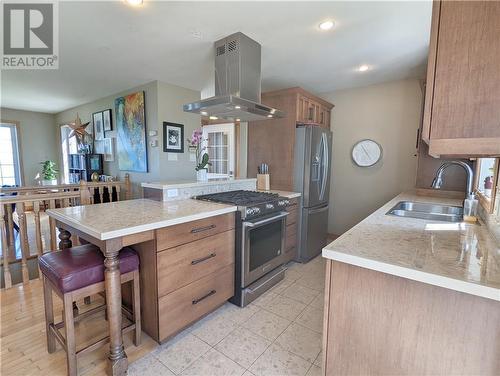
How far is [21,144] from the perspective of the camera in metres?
6.23

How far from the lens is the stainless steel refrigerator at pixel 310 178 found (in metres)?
3.10

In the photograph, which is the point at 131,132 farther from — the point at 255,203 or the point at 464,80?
the point at 464,80

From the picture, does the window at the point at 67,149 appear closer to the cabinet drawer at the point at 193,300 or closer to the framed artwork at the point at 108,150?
the framed artwork at the point at 108,150

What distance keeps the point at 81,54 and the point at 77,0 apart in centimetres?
113

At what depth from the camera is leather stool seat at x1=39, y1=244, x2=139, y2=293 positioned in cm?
138

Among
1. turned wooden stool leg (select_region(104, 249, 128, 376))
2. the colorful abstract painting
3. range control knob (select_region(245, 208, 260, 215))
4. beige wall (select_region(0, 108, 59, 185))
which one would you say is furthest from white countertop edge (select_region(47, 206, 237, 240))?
beige wall (select_region(0, 108, 59, 185))

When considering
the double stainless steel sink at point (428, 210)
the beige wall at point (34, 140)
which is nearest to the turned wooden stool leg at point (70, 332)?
the double stainless steel sink at point (428, 210)

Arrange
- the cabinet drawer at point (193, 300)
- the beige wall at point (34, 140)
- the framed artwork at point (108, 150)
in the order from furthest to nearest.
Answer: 1. the beige wall at point (34, 140)
2. the framed artwork at point (108, 150)
3. the cabinet drawer at point (193, 300)

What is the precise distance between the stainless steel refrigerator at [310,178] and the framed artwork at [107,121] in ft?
11.8

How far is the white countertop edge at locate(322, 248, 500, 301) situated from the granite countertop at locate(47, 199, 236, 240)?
1.05 m

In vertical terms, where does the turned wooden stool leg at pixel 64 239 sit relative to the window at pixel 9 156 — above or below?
below

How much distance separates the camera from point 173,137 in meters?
3.91

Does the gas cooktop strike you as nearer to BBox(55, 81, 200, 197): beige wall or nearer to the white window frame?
BBox(55, 81, 200, 197): beige wall

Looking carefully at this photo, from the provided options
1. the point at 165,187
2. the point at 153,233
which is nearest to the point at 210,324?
the point at 153,233
